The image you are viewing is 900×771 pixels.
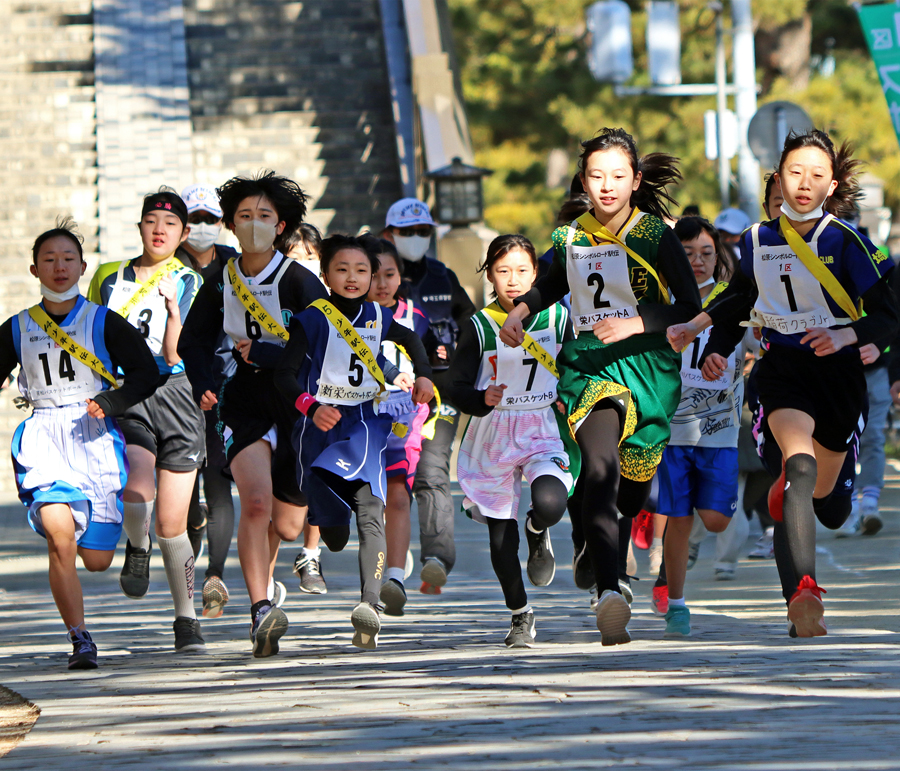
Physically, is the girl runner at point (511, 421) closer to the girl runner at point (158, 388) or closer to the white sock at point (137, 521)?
the girl runner at point (158, 388)

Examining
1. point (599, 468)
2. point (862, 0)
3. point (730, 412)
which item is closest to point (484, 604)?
point (730, 412)

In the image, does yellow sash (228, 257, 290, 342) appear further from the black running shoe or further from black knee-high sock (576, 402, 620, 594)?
the black running shoe

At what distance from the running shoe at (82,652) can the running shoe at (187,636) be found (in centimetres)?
53

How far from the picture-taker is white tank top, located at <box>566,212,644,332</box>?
22.6 ft

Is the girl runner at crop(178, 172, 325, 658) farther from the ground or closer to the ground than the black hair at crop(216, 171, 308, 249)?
closer to the ground

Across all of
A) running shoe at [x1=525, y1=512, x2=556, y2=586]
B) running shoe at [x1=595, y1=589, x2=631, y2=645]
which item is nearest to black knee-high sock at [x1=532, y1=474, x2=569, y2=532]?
running shoe at [x1=525, y1=512, x2=556, y2=586]

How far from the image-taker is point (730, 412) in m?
8.48

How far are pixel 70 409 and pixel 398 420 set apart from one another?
2031 millimetres

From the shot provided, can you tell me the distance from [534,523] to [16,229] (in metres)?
12.9

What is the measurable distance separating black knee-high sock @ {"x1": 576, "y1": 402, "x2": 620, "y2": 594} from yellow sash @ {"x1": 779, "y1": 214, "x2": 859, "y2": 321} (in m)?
0.99

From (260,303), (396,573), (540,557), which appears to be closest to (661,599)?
(540,557)

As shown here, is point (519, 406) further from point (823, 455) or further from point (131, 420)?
point (131, 420)

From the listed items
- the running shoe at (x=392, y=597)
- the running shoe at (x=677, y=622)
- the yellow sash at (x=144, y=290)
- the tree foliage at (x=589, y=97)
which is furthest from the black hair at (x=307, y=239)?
the tree foliage at (x=589, y=97)

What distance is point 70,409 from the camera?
7461mm
